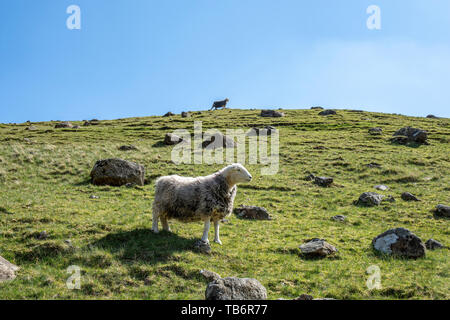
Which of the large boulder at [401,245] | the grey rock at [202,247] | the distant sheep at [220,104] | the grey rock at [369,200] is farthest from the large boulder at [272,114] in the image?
the grey rock at [202,247]

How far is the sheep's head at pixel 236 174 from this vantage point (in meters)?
13.7

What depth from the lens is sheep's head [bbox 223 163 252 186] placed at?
13.7 meters

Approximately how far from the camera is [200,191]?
1355cm

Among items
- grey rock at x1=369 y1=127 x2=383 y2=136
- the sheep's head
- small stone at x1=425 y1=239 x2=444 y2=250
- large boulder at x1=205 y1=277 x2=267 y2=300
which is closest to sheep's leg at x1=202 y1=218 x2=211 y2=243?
the sheep's head

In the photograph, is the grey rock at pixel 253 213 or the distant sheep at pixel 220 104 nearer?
the grey rock at pixel 253 213

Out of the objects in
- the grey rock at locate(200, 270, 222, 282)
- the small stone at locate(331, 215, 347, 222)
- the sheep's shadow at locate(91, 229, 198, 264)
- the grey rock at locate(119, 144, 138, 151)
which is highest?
the grey rock at locate(119, 144, 138, 151)

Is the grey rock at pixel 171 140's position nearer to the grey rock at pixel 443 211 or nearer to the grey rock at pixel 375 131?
the grey rock at pixel 375 131

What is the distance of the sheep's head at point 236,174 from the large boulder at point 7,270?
7887 millimetres

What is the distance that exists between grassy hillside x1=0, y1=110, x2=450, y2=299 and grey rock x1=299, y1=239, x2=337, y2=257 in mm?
361

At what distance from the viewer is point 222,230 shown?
634 inches

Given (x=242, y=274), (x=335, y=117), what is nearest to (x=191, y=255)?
(x=242, y=274)

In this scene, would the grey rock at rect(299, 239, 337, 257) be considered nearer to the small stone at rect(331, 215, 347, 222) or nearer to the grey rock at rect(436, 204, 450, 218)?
the small stone at rect(331, 215, 347, 222)

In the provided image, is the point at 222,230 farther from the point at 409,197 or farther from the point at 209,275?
the point at 409,197
